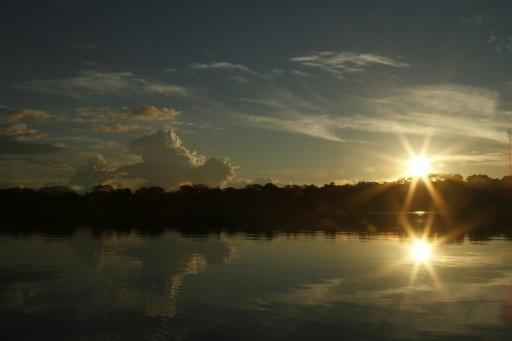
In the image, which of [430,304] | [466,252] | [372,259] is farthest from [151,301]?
[466,252]

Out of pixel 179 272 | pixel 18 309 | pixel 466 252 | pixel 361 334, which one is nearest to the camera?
pixel 361 334

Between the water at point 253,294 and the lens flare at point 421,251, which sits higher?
the lens flare at point 421,251

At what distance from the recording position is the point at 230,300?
27094 millimetres

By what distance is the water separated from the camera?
21.2 metres

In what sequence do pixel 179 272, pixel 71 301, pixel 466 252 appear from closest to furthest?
pixel 71 301 → pixel 179 272 → pixel 466 252

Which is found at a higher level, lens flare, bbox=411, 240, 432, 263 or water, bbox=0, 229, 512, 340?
lens flare, bbox=411, 240, 432, 263

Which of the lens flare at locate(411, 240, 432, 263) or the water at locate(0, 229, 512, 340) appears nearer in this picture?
the water at locate(0, 229, 512, 340)

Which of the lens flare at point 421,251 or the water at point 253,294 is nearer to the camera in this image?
the water at point 253,294

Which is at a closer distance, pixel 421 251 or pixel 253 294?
pixel 253 294

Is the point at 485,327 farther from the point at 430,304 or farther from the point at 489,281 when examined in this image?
the point at 489,281

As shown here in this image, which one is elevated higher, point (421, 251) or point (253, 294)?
point (421, 251)

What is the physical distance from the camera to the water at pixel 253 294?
2122 cm

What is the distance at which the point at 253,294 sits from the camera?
2884 centimetres

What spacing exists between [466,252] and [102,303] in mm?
35960
